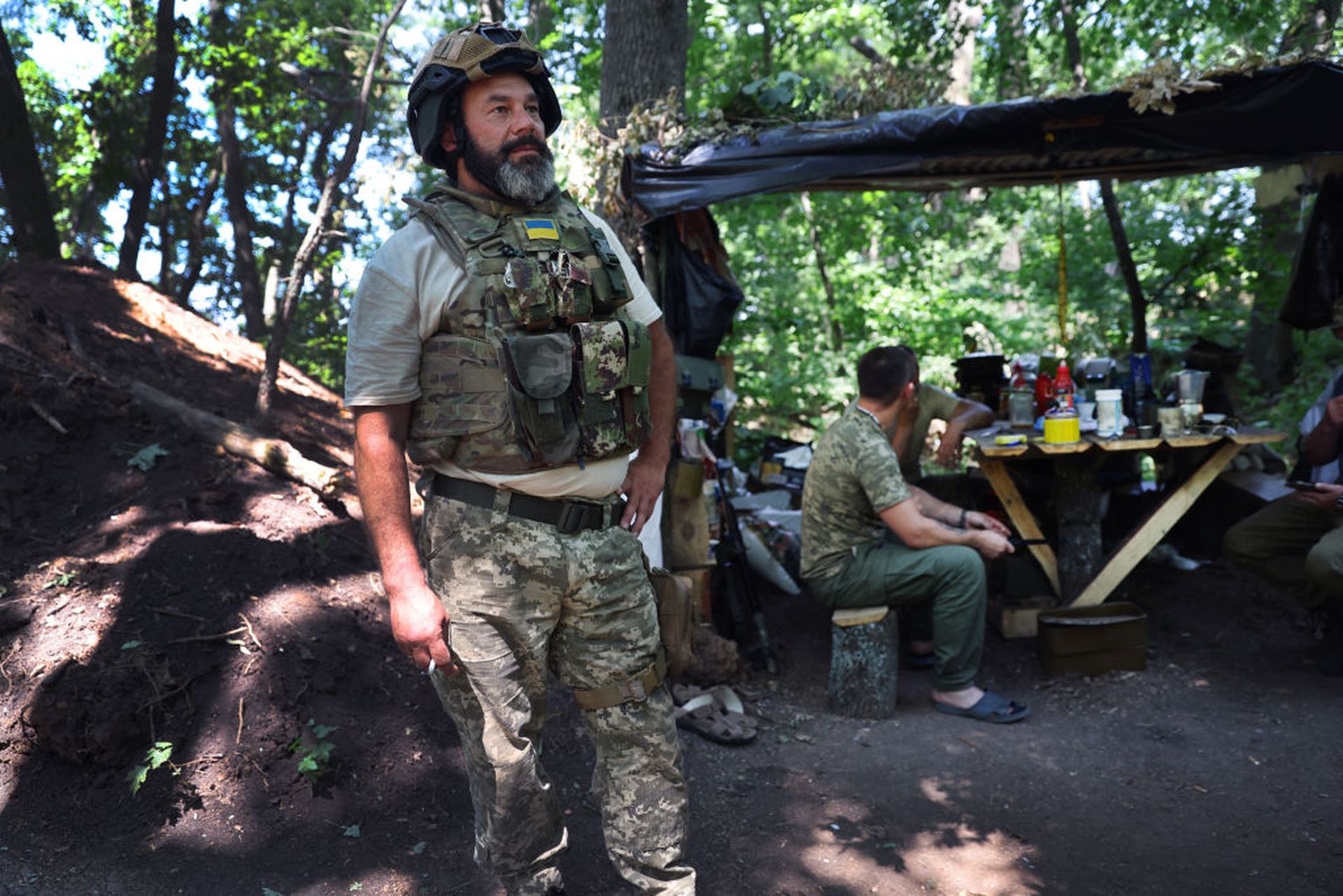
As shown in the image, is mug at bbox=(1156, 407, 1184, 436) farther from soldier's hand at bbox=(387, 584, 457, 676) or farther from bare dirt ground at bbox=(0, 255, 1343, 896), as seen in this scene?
soldier's hand at bbox=(387, 584, 457, 676)

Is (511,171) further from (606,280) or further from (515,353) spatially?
(515,353)

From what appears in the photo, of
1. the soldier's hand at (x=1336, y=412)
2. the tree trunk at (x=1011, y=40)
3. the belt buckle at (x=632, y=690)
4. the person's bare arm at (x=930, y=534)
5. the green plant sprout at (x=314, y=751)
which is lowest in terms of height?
the green plant sprout at (x=314, y=751)

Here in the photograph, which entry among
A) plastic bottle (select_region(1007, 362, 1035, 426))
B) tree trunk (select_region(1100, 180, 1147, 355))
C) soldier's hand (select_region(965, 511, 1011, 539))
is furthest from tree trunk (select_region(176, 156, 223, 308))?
soldier's hand (select_region(965, 511, 1011, 539))

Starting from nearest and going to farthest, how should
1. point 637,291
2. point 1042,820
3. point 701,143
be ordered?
1. point 637,291
2. point 1042,820
3. point 701,143

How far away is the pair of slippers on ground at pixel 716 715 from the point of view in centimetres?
424

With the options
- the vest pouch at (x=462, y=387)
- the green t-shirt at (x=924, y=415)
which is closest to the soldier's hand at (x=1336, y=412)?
the green t-shirt at (x=924, y=415)

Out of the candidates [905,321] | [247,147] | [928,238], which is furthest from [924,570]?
[247,147]

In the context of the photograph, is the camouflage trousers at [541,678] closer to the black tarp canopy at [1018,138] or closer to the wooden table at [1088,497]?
the black tarp canopy at [1018,138]

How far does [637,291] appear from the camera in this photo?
2.68 m

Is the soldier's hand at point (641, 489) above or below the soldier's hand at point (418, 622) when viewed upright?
above

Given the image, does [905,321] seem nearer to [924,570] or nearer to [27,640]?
[924,570]

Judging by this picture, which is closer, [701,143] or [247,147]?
[701,143]

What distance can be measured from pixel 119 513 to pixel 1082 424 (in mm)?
4733

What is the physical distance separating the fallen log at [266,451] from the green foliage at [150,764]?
2.01m
